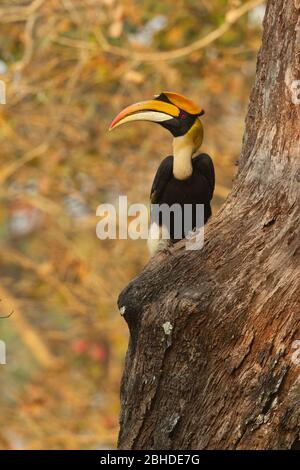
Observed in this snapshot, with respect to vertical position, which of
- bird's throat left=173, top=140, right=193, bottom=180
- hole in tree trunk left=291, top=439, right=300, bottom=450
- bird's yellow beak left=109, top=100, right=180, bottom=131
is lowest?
hole in tree trunk left=291, top=439, right=300, bottom=450

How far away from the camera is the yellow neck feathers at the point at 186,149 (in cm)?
411

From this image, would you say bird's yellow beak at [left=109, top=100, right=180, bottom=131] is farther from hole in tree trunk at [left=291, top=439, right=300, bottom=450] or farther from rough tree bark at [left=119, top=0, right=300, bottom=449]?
hole in tree trunk at [left=291, top=439, right=300, bottom=450]

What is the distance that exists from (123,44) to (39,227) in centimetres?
302

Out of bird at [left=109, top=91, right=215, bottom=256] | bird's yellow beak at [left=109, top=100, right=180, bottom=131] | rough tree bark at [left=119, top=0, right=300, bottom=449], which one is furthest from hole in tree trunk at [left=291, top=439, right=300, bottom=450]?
bird's yellow beak at [left=109, top=100, right=180, bottom=131]

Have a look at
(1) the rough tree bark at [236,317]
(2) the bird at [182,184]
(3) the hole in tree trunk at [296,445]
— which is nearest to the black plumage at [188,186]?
(2) the bird at [182,184]

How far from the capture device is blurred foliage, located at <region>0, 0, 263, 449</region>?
6742mm

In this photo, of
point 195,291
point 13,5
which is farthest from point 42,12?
point 195,291

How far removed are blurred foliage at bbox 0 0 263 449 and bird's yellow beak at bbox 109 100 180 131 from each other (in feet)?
7.75

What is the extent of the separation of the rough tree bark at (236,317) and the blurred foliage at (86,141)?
2945 mm

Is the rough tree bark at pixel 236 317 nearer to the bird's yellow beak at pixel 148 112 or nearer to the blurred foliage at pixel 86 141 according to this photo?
the bird's yellow beak at pixel 148 112

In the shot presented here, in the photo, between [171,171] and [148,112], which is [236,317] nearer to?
[148,112]

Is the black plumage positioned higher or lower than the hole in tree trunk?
higher

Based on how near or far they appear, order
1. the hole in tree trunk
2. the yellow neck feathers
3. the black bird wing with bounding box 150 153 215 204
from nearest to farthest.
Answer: the hole in tree trunk
the yellow neck feathers
the black bird wing with bounding box 150 153 215 204

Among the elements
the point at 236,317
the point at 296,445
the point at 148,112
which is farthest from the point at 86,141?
the point at 296,445
